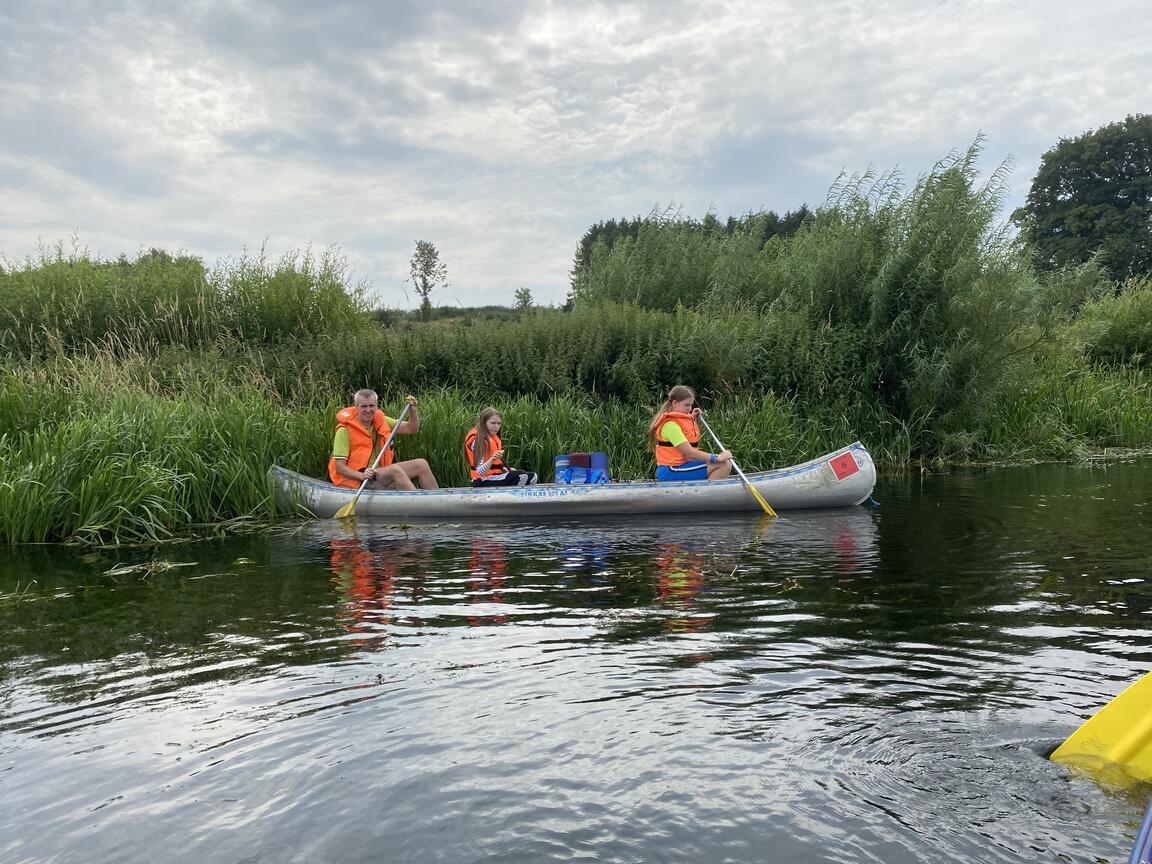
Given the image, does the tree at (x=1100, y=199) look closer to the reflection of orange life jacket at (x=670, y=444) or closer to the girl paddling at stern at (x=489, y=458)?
the reflection of orange life jacket at (x=670, y=444)

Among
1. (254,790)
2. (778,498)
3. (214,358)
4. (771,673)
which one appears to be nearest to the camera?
(254,790)

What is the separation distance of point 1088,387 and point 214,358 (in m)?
14.4

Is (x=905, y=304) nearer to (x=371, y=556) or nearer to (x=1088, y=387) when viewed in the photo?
(x=1088, y=387)

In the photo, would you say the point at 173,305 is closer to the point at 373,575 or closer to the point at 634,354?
the point at 634,354

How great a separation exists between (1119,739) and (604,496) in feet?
22.6

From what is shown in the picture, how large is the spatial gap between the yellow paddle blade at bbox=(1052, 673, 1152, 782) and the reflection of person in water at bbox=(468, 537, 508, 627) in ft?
10.1

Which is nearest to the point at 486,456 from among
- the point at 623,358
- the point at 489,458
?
the point at 489,458

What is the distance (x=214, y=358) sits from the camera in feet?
44.9

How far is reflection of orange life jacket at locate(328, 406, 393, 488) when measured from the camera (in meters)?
10.3

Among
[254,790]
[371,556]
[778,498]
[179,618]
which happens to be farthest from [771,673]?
[778,498]

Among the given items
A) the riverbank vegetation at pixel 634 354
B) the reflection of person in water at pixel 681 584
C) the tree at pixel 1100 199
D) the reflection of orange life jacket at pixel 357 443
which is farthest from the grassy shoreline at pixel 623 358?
the tree at pixel 1100 199

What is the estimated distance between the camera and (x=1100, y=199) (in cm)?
3925

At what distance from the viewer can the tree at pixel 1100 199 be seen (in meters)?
37.5

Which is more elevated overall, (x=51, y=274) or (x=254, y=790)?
(x=51, y=274)
